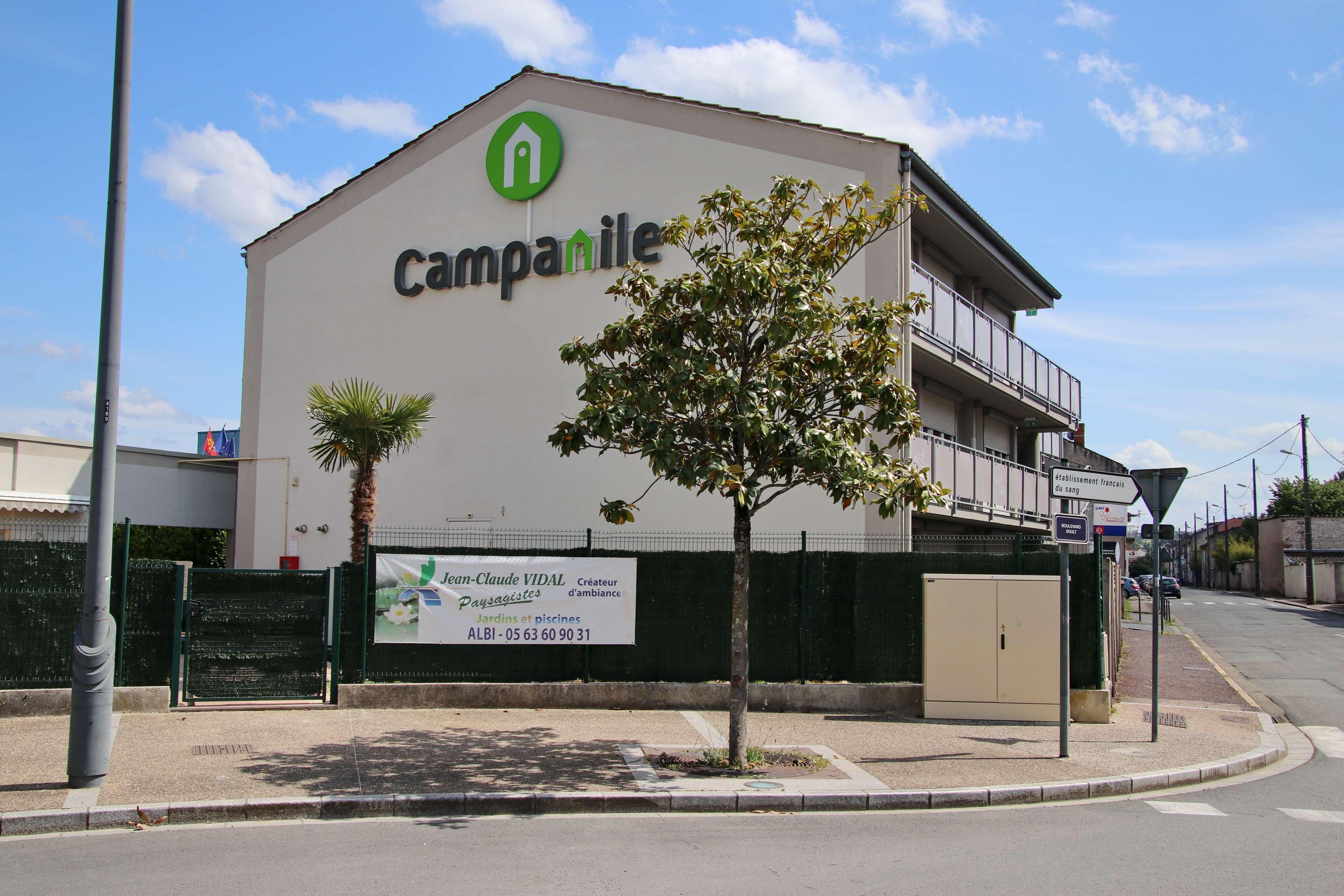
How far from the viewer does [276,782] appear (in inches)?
329

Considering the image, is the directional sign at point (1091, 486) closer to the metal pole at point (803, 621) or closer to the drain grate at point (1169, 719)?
the drain grate at point (1169, 719)

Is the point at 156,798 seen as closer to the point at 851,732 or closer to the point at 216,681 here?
the point at 216,681

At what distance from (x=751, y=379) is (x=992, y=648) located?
488 centimetres

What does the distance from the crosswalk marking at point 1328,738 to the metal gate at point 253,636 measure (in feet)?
36.6

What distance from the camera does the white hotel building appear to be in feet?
58.2

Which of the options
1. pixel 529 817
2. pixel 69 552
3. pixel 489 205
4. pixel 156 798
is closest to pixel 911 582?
pixel 529 817

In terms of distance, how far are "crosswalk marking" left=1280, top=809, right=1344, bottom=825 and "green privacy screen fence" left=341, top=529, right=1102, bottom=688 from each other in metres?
4.13

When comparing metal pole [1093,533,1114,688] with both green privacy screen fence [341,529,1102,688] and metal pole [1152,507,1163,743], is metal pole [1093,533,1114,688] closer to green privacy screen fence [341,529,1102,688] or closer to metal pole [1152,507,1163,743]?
green privacy screen fence [341,529,1102,688]

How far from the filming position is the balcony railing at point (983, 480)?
683 inches

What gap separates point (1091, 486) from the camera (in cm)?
1117

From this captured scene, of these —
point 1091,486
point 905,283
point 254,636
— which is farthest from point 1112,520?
point 254,636

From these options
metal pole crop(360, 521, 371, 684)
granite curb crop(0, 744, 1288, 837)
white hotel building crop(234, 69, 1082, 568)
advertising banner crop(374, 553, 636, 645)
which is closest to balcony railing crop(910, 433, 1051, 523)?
white hotel building crop(234, 69, 1082, 568)

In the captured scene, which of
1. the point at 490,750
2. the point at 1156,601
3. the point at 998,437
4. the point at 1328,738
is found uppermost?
the point at 998,437

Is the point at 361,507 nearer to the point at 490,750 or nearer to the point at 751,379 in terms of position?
the point at 490,750
